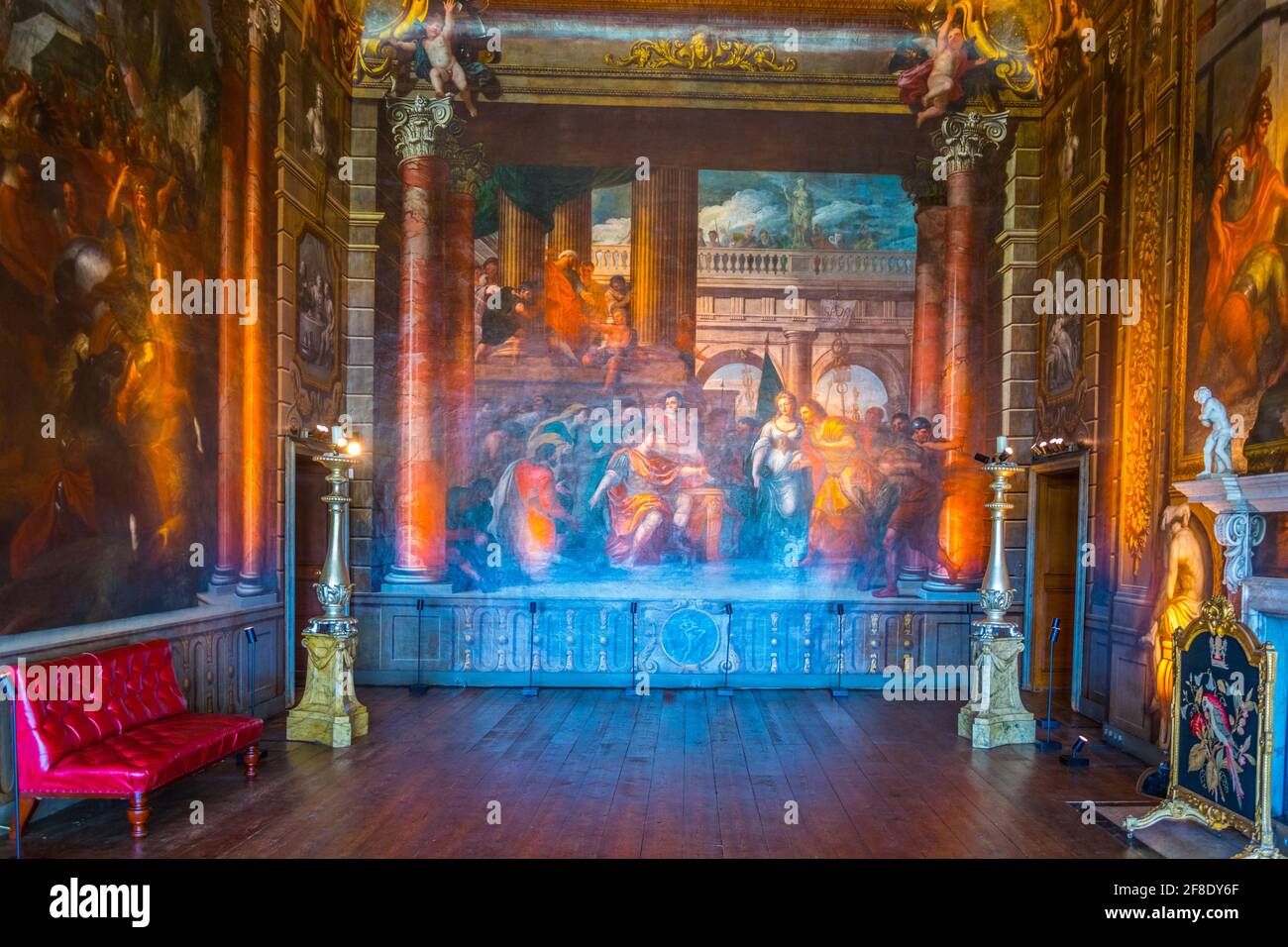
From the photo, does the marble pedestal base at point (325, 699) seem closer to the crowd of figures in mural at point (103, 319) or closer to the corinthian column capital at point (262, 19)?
the crowd of figures in mural at point (103, 319)

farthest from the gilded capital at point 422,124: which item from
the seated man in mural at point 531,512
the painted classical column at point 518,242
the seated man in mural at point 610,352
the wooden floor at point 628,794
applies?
the wooden floor at point 628,794

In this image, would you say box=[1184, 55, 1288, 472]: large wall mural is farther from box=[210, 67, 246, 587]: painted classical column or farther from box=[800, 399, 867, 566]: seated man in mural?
box=[210, 67, 246, 587]: painted classical column

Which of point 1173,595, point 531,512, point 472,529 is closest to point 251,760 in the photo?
point 472,529

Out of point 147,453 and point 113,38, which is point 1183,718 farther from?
point 113,38

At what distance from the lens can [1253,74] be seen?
616 cm

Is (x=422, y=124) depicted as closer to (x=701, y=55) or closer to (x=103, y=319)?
(x=701, y=55)

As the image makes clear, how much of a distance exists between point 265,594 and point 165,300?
3.11 metres

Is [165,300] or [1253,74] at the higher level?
[1253,74]

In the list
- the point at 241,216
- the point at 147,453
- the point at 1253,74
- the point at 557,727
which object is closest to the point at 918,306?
the point at 1253,74

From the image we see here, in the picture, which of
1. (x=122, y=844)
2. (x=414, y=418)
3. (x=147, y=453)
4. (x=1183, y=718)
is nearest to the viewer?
(x=122, y=844)

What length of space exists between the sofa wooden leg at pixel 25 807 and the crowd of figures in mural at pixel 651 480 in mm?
5351

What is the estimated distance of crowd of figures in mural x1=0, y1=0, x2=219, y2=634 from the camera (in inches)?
209

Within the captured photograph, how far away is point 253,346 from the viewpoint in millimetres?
8039

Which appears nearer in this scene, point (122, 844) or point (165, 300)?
point (122, 844)
